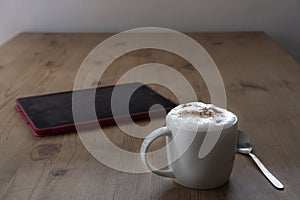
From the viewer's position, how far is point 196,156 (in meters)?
0.69

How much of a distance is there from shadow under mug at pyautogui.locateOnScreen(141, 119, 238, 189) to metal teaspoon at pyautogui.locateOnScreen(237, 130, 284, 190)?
0.07m

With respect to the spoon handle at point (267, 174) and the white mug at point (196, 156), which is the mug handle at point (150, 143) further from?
the spoon handle at point (267, 174)

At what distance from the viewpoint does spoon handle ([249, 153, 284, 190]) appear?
725mm

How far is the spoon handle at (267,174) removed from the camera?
725 millimetres

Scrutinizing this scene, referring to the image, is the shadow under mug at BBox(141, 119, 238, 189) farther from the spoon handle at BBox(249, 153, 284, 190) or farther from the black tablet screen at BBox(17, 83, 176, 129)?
the black tablet screen at BBox(17, 83, 176, 129)

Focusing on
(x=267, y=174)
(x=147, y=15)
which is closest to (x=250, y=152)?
(x=267, y=174)

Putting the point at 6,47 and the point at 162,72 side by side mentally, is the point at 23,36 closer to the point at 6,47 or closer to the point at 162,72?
the point at 6,47

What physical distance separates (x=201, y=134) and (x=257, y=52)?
1.03 m

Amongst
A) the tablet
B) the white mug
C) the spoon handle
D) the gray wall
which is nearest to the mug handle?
the white mug

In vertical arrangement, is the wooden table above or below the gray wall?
above

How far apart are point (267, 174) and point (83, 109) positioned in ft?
1.47

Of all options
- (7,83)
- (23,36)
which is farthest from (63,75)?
(23,36)

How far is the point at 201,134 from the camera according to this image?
675 mm

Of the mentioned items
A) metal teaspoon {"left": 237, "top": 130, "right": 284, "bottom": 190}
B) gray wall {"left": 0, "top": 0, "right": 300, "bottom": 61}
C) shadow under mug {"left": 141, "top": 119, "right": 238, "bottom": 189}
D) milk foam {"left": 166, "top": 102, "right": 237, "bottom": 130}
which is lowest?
gray wall {"left": 0, "top": 0, "right": 300, "bottom": 61}
